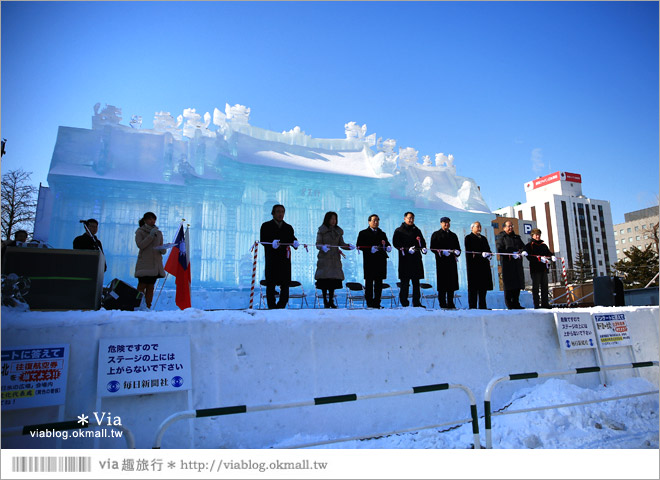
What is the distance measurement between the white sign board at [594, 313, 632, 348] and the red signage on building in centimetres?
8442

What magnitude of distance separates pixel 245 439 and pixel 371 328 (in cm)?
193

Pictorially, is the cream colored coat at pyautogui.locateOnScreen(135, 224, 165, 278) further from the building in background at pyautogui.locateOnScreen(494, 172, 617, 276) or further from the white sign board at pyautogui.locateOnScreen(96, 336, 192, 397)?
the building in background at pyautogui.locateOnScreen(494, 172, 617, 276)

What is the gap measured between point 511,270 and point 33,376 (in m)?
7.90

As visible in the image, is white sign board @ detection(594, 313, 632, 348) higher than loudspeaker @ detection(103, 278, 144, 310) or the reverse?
the reverse

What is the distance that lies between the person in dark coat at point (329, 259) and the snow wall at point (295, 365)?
163 cm

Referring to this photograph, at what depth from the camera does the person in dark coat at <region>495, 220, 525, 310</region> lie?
9.07 meters

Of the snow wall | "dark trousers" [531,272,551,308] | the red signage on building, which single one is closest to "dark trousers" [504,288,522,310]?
"dark trousers" [531,272,551,308]

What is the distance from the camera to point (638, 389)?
6.89m

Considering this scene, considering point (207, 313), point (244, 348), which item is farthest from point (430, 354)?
point (207, 313)

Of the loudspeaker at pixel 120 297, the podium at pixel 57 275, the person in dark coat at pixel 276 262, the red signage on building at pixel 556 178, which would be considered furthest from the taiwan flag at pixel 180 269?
the red signage on building at pixel 556 178

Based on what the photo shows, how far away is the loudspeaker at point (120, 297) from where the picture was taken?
248 inches

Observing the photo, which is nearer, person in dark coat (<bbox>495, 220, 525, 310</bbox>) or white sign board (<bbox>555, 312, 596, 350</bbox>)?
white sign board (<bbox>555, 312, 596, 350</bbox>)

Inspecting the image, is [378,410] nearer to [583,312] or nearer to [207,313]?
[207,313]

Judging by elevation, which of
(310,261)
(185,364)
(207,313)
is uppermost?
(310,261)
